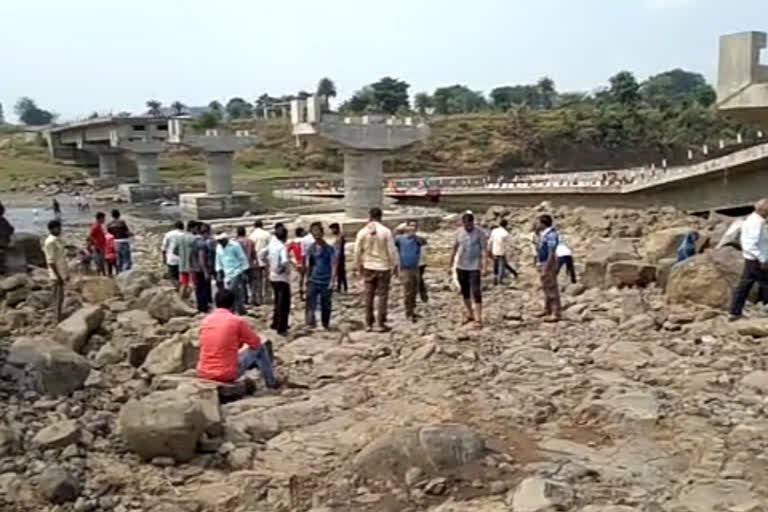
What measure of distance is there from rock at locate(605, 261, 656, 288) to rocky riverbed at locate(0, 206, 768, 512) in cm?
133

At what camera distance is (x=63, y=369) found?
34.4 feet

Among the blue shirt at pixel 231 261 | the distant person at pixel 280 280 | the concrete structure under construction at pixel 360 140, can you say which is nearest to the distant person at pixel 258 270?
the blue shirt at pixel 231 261

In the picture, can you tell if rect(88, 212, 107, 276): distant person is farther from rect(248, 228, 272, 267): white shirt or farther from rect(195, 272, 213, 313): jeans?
rect(195, 272, 213, 313): jeans

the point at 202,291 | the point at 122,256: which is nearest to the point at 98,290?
the point at 202,291

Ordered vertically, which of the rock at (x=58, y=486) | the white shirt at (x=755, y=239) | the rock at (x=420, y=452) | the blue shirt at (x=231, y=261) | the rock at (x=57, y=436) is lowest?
the rock at (x=58, y=486)

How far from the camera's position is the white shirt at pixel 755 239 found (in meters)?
11.8

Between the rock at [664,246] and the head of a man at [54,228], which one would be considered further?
the rock at [664,246]

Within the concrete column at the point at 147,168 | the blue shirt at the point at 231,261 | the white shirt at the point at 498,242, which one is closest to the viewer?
the blue shirt at the point at 231,261

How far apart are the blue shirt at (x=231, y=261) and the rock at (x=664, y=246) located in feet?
27.8

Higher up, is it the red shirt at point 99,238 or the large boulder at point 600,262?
the red shirt at point 99,238

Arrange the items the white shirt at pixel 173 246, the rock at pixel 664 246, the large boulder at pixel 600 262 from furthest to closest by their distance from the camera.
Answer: the rock at pixel 664 246 < the large boulder at pixel 600 262 < the white shirt at pixel 173 246

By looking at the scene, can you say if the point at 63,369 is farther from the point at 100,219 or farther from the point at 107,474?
the point at 100,219

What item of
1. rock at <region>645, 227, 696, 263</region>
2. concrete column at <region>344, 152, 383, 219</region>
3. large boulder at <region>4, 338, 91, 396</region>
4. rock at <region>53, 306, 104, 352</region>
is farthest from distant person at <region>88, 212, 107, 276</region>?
concrete column at <region>344, 152, 383, 219</region>

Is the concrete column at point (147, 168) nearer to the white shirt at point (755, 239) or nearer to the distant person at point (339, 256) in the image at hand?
the distant person at point (339, 256)
